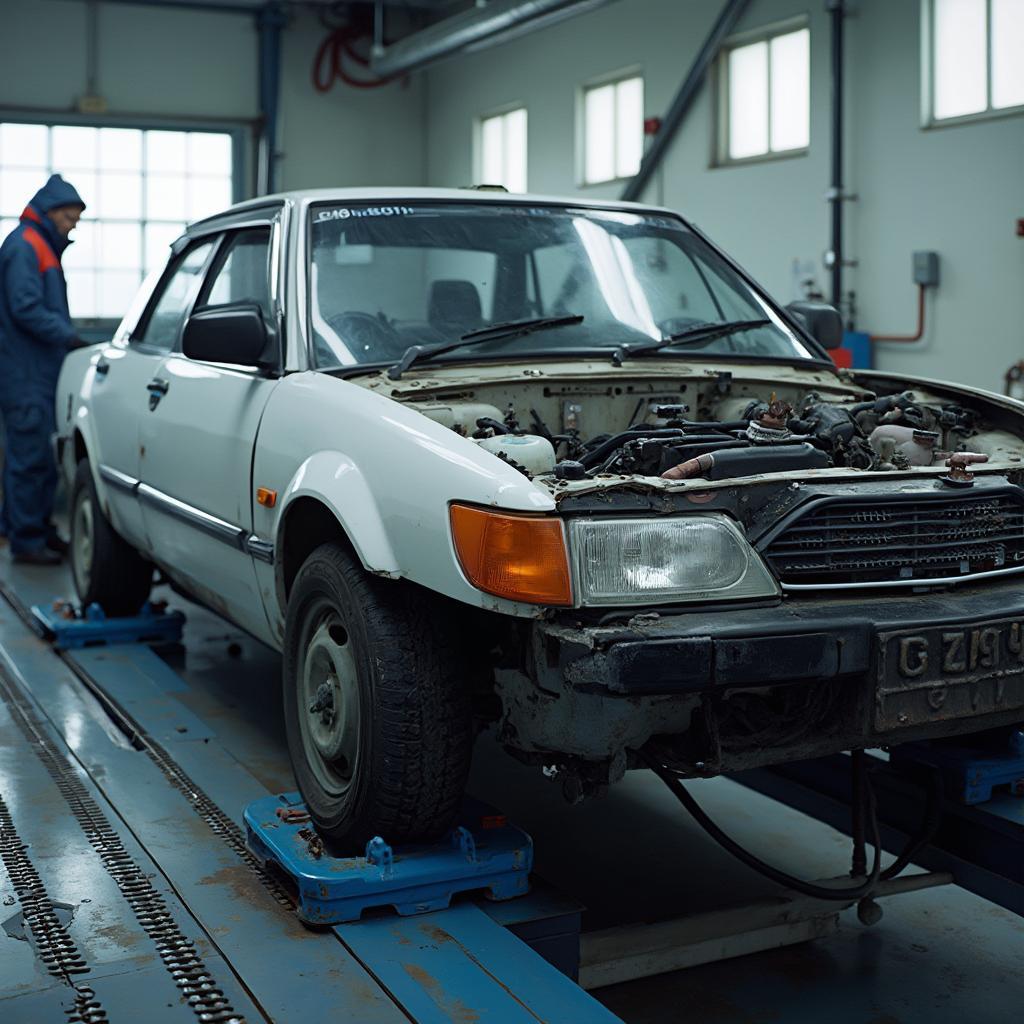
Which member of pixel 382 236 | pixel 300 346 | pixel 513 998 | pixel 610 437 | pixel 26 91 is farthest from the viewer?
pixel 26 91

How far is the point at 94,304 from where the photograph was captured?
14.2m

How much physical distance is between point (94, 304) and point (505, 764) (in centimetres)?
1134

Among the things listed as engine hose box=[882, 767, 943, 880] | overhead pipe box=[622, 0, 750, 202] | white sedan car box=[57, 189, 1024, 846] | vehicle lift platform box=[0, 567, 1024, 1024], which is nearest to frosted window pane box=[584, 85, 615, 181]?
overhead pipe box=[622, 0, 750, 202]

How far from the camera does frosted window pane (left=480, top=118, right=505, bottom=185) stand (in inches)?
564

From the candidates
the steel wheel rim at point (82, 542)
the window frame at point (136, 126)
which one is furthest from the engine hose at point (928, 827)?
the window frame at point (136, 126)

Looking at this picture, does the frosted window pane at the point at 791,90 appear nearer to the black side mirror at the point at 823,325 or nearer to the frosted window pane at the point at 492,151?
the frosted window pane at the point at 492,151

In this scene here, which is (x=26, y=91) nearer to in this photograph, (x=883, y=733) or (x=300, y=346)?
(x=300, y=346)

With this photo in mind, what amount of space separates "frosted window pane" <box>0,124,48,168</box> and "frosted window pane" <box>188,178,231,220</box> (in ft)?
5.06

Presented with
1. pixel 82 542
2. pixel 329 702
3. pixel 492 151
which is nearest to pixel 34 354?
pixel 82 542

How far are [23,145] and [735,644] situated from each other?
13.2 m

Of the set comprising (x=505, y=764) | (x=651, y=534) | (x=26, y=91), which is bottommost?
(x=505, y=764)

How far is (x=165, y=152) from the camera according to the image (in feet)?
47.4

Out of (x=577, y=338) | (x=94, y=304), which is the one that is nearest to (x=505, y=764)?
(x=577, y=338)

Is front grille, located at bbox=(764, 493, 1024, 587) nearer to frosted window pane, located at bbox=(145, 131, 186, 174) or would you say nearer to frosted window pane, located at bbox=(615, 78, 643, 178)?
frosted window pane, located at bbox=(615, 78, 643, 178)
